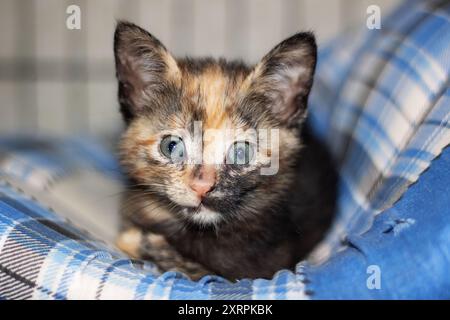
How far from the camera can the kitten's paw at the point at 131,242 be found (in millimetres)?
1250

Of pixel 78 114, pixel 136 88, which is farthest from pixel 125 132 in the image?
pixel 78 114

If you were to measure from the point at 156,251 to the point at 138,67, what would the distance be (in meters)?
0.41

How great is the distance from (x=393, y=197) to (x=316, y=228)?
37cm

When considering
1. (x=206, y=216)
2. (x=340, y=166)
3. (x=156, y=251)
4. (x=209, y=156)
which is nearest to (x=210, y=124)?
(x=209, y=156)

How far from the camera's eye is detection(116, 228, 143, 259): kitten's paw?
4.10 ft

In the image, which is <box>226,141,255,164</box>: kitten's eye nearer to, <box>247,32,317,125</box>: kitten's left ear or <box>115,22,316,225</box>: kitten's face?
<box>115,22,316,225</box>: kitten's face

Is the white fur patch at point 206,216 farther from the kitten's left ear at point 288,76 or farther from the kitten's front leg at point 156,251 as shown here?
the kitten's left ear at point 288,76

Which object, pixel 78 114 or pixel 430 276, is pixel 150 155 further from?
pixel 78 114

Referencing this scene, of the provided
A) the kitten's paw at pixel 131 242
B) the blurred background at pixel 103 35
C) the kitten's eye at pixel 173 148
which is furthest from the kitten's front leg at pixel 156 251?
the blurred background at pixel 103 35

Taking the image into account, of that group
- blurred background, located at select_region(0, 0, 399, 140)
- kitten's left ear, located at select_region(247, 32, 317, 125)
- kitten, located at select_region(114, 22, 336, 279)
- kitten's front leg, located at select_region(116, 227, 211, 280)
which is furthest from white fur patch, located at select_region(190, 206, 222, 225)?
blurred background, located at select_region(0, 0, 399, 140)

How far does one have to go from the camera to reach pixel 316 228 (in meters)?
1.45

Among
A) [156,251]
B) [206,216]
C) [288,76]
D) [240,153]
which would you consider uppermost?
[288,76]

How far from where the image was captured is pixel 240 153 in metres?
1.13

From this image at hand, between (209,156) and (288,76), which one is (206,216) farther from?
(288,76)
